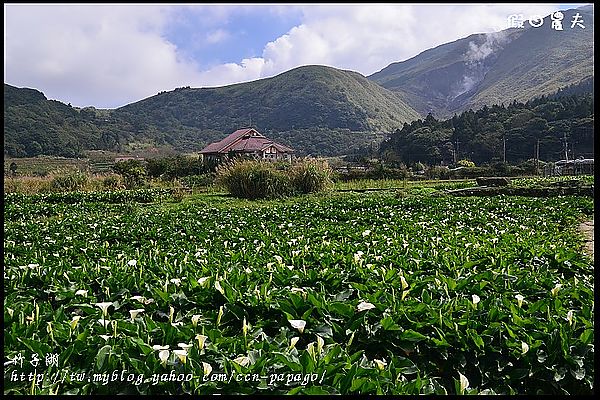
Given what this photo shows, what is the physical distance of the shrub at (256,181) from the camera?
1313cm

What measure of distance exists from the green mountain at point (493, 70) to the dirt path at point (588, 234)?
58296 millimetres

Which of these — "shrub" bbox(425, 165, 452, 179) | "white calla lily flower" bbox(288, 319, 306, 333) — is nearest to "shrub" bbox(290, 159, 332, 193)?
"shrub" bbox(425, 165, 452, 179)

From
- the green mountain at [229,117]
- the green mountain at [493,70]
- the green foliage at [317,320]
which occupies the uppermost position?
the green mountain at [493,70]

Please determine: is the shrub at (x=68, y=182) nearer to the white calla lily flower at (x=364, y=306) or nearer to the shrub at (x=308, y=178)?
the shrub at (x=308, y=178)

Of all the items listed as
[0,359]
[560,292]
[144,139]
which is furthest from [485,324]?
[144,139]

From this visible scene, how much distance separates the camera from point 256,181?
1316cm

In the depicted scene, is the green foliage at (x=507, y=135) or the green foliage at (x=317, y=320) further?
the green foliage at (x=507, y=135)

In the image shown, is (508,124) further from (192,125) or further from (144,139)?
(192,125)

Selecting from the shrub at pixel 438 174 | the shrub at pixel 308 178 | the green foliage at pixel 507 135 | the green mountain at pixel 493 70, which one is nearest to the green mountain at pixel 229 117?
the green mountain at pixel 493 70

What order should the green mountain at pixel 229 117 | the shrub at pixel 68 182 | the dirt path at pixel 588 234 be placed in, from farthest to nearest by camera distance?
the green mountain at pixel 229 117 → the shrub at pixel 68 182 → the dirt path at pixel 588 234

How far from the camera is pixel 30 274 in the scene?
8.66 feet

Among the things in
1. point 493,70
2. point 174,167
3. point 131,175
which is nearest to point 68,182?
point 131,175

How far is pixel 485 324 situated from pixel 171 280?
1457mm

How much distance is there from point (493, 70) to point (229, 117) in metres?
66.0
